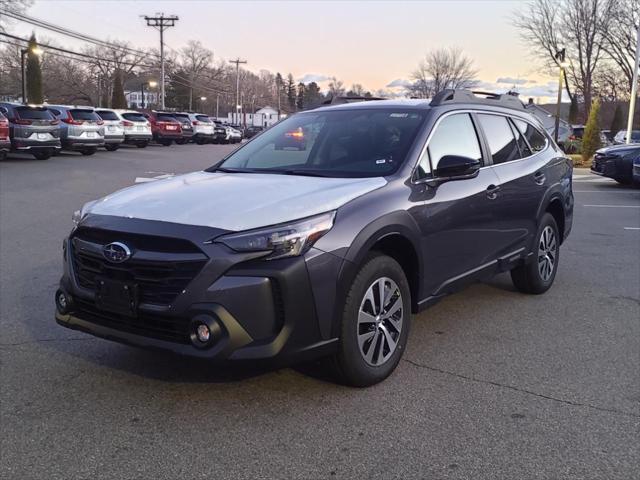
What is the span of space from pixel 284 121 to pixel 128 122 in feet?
77.8

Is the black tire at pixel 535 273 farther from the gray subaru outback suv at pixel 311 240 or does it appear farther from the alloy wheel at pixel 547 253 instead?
the gray subaru outback suv at pixel 311 240

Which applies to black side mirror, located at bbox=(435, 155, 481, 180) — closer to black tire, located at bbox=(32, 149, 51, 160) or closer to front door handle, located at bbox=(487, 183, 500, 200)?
front door handle, located at bbox=(487, 183, 500, 200)

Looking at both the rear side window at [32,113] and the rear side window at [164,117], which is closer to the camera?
the rear side window at [32,113]

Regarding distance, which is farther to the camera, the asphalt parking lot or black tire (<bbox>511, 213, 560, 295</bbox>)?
black tire (<bbox>511, 213, 560, 295</bbox>)

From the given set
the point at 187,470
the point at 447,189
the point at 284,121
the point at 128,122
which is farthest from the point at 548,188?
the point at 128,122

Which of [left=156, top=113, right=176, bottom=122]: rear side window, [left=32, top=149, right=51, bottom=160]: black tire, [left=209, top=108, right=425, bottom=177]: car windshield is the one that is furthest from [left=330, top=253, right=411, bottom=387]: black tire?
[left=156, top=113, right=176, bottom=122]: rear side window

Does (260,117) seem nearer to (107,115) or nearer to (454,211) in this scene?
(107,115)

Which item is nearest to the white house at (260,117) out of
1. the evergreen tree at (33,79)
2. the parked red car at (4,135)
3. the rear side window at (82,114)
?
the evergreen tree at (33,79)

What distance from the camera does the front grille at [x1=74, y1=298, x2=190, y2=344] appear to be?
321 centimetres

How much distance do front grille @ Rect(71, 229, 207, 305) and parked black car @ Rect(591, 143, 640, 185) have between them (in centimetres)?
1649

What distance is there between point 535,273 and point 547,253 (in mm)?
349

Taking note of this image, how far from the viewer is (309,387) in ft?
12.3

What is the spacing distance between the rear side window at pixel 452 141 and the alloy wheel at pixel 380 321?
0.88 meters

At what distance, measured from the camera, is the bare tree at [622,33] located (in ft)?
131
